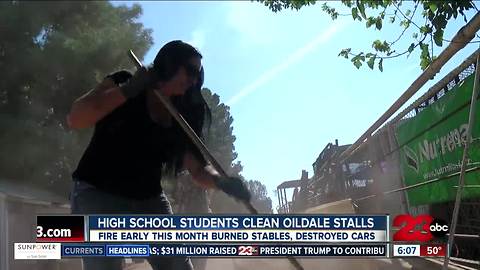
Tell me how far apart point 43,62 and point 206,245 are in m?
13.0

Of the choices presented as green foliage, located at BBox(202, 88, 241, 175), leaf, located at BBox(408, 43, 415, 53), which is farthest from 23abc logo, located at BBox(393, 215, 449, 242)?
green foliage, located at BBox(202, 88, 241, 175)

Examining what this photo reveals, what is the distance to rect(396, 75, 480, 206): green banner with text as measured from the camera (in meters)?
3.26

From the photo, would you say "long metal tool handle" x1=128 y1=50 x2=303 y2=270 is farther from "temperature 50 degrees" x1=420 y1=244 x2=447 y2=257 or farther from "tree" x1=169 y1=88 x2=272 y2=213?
"temperature 50 degrees" x1=420 y1=244 x2=447 y2=257

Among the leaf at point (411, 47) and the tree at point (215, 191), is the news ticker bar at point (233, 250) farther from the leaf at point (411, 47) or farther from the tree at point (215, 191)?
the leaf at point (411, 47)

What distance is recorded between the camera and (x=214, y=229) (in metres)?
2.73

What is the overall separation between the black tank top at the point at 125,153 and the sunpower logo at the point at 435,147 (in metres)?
Result: 1.89

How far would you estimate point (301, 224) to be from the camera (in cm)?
274

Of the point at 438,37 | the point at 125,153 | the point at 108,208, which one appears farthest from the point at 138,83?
the point at 438,37

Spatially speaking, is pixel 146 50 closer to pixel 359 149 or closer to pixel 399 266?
pixel 359 149

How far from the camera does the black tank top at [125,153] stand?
2.73 m

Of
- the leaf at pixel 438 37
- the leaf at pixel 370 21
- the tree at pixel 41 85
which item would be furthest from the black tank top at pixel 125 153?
the tree at pixel 41 85

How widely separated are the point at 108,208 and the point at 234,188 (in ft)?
2.27

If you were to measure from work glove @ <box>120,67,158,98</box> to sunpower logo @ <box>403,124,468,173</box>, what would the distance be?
193cm

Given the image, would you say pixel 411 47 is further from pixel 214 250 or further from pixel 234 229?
pixel 214 250
